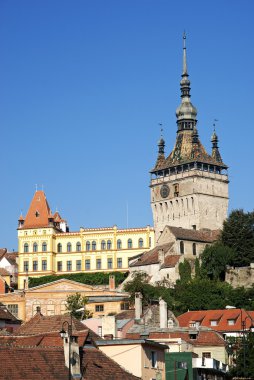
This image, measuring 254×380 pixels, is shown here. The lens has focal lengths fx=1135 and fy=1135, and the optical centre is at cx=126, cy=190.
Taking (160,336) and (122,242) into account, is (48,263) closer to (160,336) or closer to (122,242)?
(122,242)

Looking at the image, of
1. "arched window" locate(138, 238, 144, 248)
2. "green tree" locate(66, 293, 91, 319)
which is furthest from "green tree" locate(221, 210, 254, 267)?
"arched window" locate(138, 238, 144, 248)

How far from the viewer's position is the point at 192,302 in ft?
388

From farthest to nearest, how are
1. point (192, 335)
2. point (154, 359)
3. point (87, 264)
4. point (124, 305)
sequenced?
point (87, 264)
point (124, 305)
point (192, 335)
point (154, 359)

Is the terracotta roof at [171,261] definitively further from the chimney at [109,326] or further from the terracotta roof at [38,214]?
the chimney at [109,326]

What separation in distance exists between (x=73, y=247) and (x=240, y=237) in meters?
34.6

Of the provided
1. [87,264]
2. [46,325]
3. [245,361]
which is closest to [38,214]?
[87,264]

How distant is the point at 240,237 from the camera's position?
13212 cm

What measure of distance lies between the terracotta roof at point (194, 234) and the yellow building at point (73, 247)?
13898 mm

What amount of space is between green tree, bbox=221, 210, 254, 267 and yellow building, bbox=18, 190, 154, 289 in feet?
79.2

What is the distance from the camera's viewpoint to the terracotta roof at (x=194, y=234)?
137762 mm

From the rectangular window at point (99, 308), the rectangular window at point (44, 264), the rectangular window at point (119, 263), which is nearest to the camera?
the rectangular window at point (99, 308)

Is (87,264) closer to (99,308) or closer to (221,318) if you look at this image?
(99,308)

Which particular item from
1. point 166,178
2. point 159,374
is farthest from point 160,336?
point 166,178

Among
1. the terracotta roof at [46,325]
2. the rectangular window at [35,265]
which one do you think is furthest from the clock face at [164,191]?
the terracotta roof at [46,325]
